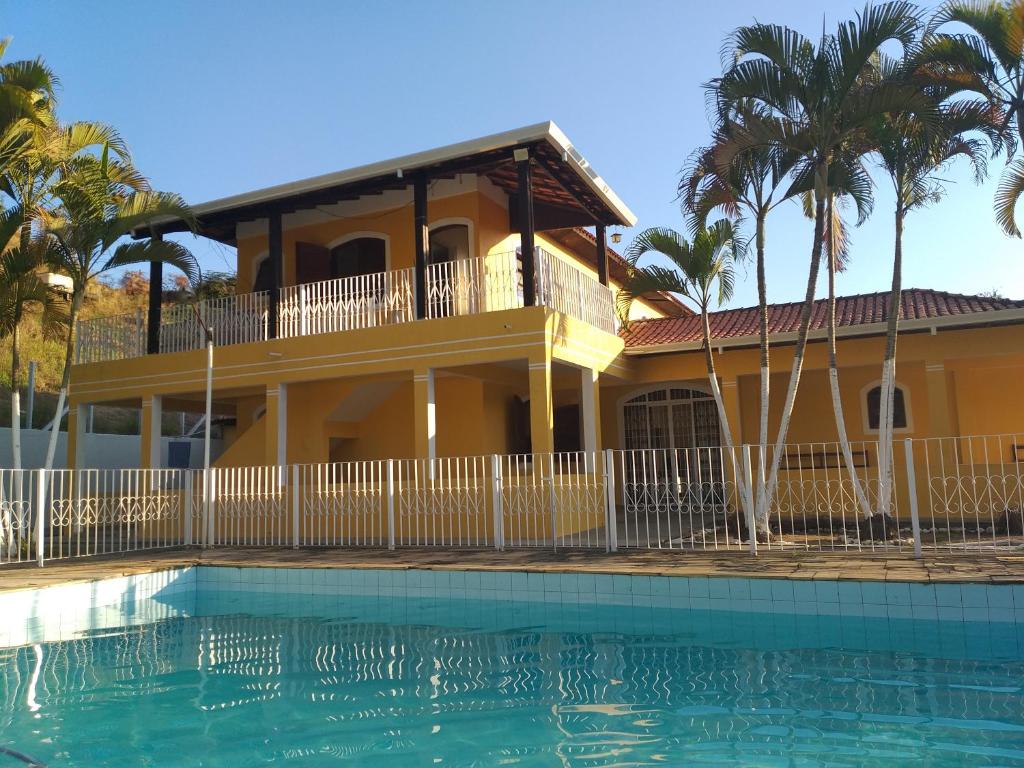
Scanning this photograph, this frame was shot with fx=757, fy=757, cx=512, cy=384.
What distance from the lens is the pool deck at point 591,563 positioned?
7.40 m

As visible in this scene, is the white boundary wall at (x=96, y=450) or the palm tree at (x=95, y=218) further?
the white boundary wall at (x=96, y=450)

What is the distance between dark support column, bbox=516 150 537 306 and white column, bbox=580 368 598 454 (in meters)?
1.90

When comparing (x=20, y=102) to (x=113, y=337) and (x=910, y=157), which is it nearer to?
(x=113, y=337)

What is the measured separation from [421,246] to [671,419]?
6842mm

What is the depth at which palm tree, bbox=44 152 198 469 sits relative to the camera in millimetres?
11531

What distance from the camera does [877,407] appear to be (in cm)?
1429

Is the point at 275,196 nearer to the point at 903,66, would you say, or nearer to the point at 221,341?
the point at 221,341

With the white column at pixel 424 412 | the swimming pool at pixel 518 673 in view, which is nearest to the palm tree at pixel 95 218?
the white column at pixel 424 412

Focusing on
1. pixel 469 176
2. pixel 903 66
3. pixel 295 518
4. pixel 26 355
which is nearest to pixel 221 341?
pixel 295 518

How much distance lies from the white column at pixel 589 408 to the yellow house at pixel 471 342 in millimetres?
38

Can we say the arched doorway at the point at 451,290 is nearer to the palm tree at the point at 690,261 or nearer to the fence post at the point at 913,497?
the palm tree at the point at 690,261

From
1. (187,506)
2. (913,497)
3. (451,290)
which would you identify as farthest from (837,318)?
(187,506)

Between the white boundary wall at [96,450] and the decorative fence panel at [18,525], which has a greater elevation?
the white boundary wall at [96,450]

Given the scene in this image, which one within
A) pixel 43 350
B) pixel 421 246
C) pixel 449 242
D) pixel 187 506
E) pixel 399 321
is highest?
pixel 43 350
